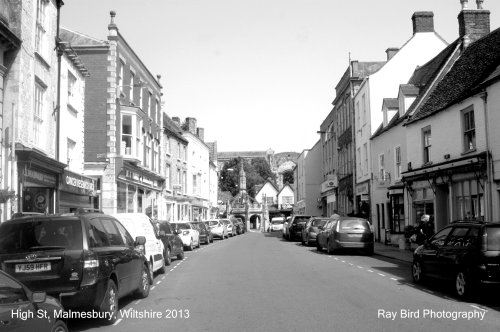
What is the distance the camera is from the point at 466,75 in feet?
72.3

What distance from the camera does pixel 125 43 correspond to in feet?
98.2

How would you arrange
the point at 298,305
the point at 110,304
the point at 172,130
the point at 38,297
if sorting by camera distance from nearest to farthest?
the point at 38,297, the point at 110,304, the point at 298,305, the point at 172,130

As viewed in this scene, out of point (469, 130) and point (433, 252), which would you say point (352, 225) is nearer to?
point (469, 130)

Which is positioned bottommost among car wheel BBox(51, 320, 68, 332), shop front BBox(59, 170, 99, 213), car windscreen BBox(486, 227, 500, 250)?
car wheel BBox(51, 320, 68, 332)

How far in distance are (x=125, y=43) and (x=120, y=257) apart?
22574 mm

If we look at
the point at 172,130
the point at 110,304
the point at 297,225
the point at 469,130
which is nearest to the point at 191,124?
the point at 172,130

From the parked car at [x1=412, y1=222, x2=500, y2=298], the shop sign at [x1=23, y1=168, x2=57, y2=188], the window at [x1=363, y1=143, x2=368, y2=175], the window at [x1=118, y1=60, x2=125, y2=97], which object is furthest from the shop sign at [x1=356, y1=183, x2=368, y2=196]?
the parked car at [x1=412, y1=222, x2=500, y2=298]

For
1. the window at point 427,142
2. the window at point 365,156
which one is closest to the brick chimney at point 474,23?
the window at point 427,142

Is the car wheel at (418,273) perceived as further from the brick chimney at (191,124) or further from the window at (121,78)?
the brick chimney at (191,124)

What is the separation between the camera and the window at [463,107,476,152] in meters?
19.3

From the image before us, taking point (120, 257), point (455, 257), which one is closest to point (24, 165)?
point (120, 257)

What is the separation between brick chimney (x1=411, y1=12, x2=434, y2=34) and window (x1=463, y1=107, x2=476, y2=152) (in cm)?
1527

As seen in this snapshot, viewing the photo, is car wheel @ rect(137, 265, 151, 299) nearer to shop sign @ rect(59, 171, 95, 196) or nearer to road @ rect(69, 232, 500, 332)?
road @ rect(69, 232, 500, 332)

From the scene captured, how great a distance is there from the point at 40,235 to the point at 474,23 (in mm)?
23745
